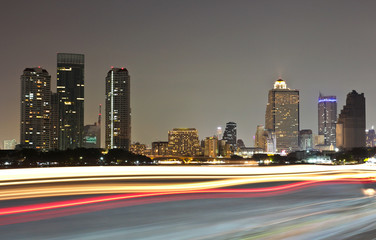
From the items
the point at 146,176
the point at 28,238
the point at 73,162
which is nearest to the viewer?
the point at 28,238

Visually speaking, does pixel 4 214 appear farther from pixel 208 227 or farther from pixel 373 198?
pixel 373 198

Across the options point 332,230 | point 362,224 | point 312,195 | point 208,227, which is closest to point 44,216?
point 208,227

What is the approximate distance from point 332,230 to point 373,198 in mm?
8551

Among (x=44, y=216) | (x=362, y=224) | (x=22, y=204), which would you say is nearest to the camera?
(x=362, y=224)

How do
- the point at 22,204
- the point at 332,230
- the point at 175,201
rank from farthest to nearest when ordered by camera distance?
1. the point at 175,201
2. the point at 22,204
3. the point at 332,230

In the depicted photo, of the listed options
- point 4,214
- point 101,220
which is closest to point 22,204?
point 4,214

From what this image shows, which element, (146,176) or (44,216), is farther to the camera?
(146,176)

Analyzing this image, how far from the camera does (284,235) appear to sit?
11.7 meters

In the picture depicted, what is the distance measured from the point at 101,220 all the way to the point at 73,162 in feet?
472

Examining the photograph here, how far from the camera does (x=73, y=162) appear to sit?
153750 mm

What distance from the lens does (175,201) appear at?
1914 cm

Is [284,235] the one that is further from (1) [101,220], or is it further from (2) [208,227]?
(1) [101,220]

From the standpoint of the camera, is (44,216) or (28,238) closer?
(28,238)

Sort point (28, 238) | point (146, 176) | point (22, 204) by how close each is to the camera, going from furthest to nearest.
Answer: point (146, 176) < point (22, 204) < point (28, 238)
